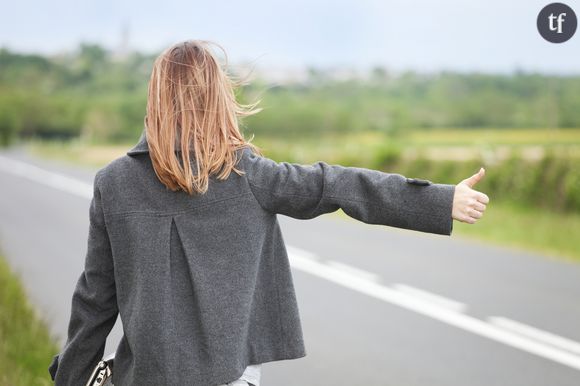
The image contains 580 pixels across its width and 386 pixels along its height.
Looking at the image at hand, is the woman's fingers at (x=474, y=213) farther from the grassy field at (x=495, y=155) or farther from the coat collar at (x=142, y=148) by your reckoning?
the grassy field at (x=495, y=155)

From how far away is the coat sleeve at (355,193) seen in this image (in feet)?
8.17

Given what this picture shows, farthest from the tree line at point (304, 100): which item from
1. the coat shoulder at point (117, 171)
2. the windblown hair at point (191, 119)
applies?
the coat shoulder at point (117, 171)

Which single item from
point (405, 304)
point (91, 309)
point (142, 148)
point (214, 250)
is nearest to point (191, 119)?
point (142, 148)

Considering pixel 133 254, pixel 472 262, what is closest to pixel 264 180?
pixel 133 254

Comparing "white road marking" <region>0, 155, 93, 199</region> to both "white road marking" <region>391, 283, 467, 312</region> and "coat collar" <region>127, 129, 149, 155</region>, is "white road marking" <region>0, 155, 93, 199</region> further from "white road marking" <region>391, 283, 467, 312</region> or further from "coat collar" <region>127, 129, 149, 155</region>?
"coat collar" <region>127, 129, 149, 155</region>

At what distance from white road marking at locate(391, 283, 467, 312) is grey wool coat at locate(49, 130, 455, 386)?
4.29 metres

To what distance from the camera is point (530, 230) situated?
10.3 metres

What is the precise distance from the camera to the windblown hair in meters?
2.41

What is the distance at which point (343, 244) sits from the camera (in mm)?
9953

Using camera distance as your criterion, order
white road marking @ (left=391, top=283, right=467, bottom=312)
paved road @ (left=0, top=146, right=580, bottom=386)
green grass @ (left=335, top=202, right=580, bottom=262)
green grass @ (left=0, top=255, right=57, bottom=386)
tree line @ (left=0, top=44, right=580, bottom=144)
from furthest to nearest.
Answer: tree line @ (left=0, top=44, right=580, bottom=144), green grass @ (left=335, top=202, right=580, bottom=262), white road marking @ (left=391, top=283, right=467, bottom=312), paved road @ (left=0, top=146, right=580, bottom=386), green grass @ (left=0, top=255, right=57, bottom=386)

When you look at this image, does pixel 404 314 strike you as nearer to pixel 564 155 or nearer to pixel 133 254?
pixel 133 254

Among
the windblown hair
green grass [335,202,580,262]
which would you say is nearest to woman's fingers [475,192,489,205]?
the windblown hair

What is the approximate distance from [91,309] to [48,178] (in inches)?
652

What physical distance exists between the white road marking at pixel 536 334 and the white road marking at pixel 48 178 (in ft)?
32.9
